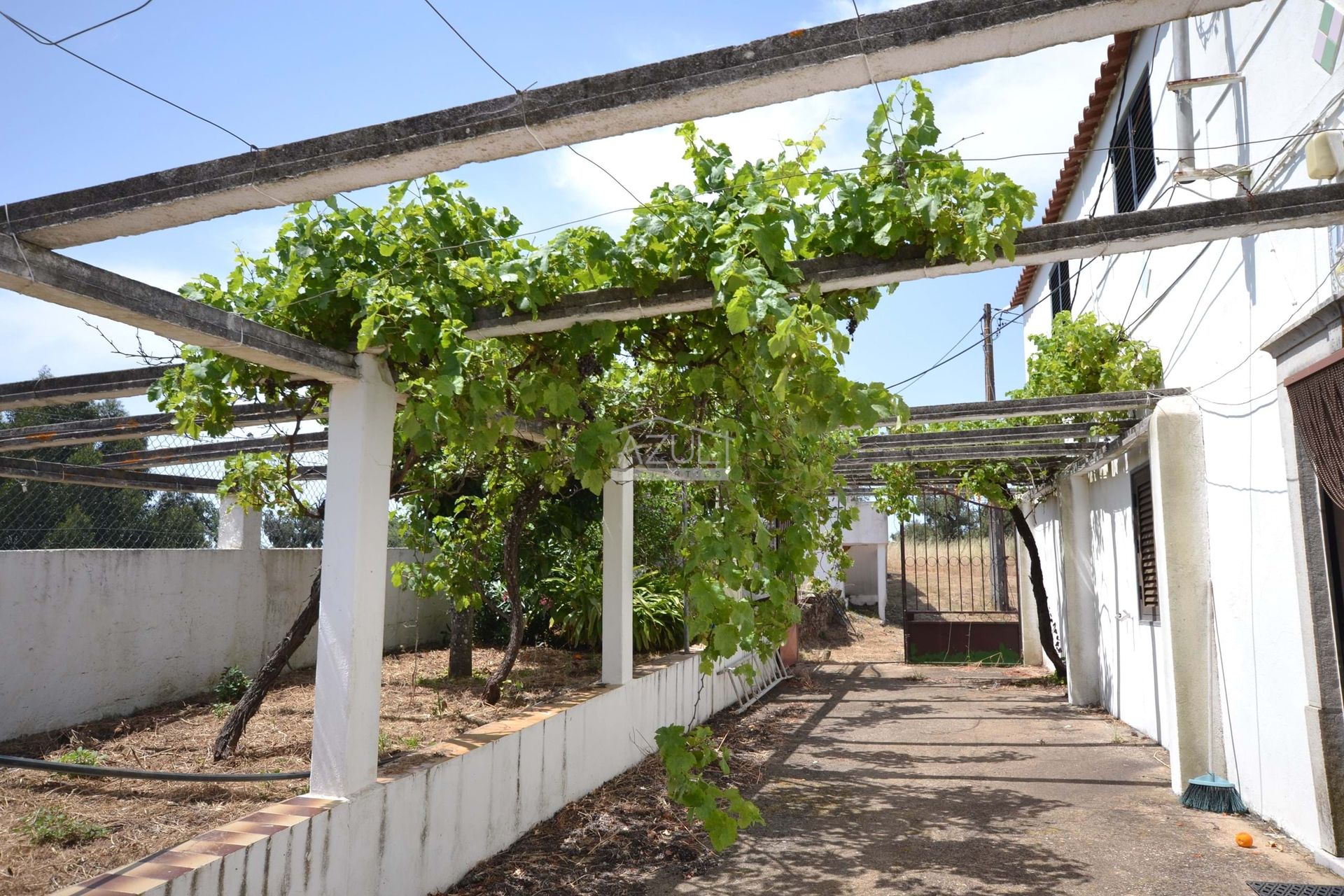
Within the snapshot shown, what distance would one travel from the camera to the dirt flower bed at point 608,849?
424 cm

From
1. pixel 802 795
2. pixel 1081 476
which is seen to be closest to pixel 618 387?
pixel 802 795

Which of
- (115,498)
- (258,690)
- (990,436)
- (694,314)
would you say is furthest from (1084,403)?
(115,498)

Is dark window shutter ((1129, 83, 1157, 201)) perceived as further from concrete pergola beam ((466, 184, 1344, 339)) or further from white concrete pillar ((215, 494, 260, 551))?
white concrete pillar ((215, 494, 260, 551))

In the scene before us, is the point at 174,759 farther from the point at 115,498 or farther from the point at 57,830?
the point at 115,498

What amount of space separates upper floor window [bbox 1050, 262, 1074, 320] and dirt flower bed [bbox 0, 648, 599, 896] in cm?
716

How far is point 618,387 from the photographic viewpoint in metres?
5.60

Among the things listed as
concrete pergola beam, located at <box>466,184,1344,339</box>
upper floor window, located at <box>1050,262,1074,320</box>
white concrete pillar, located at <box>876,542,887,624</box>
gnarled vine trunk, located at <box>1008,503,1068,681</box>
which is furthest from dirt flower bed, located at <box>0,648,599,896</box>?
white concrete pillar, located at <box>876,542,887,624</box>

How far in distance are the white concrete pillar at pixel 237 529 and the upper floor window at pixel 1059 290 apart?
8.66m

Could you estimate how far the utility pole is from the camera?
1625 cm

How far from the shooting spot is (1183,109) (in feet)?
17.6

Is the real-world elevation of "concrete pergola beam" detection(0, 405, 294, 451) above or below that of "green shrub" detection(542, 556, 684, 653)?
above

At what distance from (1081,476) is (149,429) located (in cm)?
879

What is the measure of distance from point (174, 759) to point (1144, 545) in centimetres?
711

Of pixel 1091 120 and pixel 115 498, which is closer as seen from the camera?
pixel 1091 120
